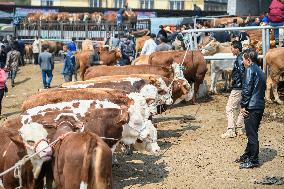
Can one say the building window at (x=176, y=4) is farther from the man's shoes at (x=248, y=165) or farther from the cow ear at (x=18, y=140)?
the cow ear at (x=18, y=140)

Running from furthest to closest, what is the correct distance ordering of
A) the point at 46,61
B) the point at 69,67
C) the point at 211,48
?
1. the point at 69,67
2. the point at 46,61
3. the point at 211,48

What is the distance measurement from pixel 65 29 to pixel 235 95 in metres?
22.4

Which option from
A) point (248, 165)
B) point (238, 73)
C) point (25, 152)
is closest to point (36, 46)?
point (238, 73)

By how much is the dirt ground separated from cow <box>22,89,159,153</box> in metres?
0.71

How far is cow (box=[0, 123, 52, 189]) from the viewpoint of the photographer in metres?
6.55

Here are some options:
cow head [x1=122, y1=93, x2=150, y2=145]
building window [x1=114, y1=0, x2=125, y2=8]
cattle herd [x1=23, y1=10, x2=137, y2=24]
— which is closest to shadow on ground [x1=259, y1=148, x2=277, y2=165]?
cow head [x1=122, y1=93, x2=150, y2=145]

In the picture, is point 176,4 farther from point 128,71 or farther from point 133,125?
point 133,125

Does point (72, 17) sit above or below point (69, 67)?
above

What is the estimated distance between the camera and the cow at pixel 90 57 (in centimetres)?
1986

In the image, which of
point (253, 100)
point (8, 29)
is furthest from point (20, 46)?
point (253, 100)

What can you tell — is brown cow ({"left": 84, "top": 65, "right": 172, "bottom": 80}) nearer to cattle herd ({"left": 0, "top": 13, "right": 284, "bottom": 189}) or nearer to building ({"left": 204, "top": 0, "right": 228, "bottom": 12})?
cattle herd ({"left": 0, "top": 13, "right": 284, "bottom": 189})

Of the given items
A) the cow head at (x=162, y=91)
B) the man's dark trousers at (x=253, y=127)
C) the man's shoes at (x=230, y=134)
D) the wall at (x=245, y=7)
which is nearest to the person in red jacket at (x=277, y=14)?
the cow head at (x=162, y=91)

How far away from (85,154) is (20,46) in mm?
23524

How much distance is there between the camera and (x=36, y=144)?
21.4 ft
